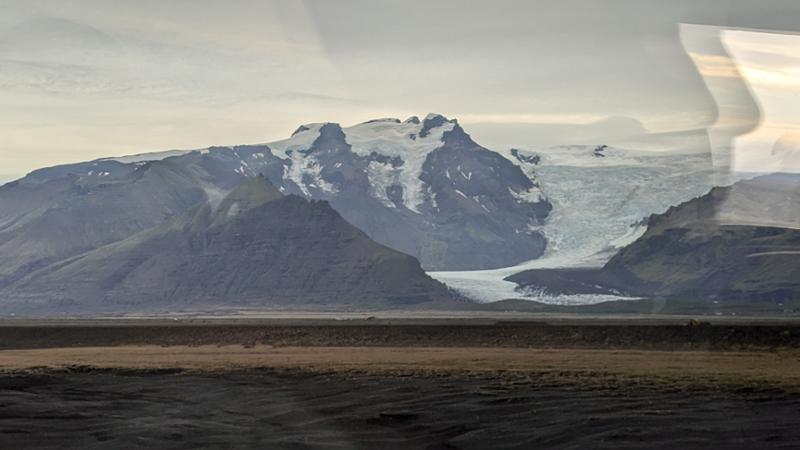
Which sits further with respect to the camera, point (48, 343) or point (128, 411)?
point (48, 343)

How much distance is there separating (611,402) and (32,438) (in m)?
17.2

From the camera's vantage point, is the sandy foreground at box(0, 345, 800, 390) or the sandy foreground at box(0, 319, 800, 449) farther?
the sandy foreground at box(0, 345, 800, 390)

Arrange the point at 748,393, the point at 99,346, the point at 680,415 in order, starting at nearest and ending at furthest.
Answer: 1. the point at 680,415
2. the point at 748,393
3. the point at 99,346

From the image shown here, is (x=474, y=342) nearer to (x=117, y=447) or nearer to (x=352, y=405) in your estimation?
(x=352, y=405)

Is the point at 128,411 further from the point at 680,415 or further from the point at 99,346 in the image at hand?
the point at 99,346

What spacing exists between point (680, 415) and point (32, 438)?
1738cm

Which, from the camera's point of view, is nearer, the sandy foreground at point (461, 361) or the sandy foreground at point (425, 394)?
the sandy foreground at point (425, 394)

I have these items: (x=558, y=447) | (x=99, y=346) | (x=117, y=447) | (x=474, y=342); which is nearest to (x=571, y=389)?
(x=558, y=447)

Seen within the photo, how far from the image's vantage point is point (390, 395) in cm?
4166

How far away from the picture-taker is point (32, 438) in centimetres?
3122

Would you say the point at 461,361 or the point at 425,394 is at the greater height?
the point at 425,394

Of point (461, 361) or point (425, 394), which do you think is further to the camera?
point (461, 361)

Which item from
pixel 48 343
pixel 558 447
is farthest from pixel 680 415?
pixel 48 343

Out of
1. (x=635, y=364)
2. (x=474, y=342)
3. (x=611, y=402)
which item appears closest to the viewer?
(x=611, y=402)
